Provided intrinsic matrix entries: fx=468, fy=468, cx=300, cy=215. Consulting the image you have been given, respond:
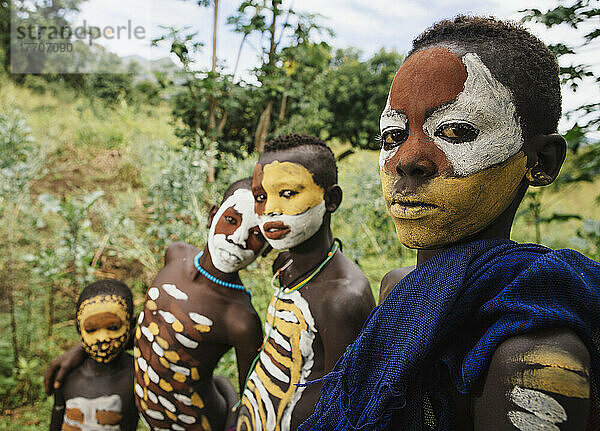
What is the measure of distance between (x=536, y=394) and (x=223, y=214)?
132cm

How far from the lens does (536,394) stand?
70 centimetres

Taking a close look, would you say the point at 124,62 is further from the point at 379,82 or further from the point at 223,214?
the point at 223,214

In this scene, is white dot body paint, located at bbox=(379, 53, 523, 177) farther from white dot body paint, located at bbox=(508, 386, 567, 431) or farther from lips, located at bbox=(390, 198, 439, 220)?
white dot body paint, located at bbox=(508, 386, 567, 431)

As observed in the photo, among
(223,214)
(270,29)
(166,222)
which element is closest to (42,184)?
(166,222)

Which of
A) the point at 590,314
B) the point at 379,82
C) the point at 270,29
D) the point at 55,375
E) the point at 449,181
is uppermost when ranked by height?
the point at 379,82

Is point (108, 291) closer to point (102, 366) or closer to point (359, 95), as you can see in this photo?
point (102, 366)

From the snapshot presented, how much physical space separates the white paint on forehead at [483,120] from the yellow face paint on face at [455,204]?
0.07ft

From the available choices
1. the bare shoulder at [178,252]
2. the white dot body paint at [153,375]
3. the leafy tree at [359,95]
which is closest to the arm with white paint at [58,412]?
the white dot body paint at [153,375]

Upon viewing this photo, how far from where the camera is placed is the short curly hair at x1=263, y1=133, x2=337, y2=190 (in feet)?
5.26

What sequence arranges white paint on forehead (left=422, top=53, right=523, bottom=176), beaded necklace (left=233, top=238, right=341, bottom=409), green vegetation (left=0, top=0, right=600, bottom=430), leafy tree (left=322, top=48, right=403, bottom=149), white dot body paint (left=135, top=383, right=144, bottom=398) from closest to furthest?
1. white paint on forehead (left=422, top=53, right=523, bottom=176)
2. beaded necklace (left=233, top=238, right=341, bottom=409)
3. white dot body paint (left=135, top=383, right=144, bottom=398)
4. green vegetation (left=0, top=0, right=600, bottom=430)
5. leafy tree (left=322, top=48, right=403, bottom=149)

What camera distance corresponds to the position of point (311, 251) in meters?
1.63

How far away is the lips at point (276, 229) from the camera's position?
60.8 inches

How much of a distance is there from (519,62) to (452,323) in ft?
1.72

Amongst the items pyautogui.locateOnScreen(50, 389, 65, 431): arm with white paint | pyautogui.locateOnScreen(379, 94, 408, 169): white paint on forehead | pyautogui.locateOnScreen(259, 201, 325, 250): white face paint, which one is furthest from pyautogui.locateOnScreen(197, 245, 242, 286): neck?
pyautogui.locateOnScreen(379, 94, 408, 169): white paint on forehead
